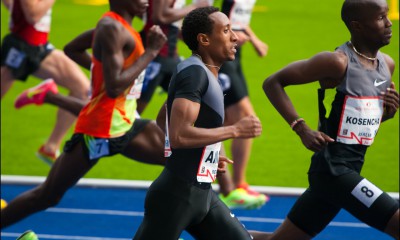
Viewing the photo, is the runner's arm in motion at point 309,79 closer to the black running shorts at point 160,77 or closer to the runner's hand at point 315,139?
the runner's hand at point 315,139

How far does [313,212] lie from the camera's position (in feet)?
21.5

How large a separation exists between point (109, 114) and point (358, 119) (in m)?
1.93

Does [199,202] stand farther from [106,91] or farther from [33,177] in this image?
[33,177]

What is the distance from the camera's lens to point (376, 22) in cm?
642

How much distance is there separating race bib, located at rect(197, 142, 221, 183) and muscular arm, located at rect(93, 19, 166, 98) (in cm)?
148

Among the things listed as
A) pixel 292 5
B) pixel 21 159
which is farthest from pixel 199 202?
pixel 292 5

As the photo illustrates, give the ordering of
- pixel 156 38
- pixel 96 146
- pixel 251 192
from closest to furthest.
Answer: pixel 156 38
pixel 96 146
pixel 251 192

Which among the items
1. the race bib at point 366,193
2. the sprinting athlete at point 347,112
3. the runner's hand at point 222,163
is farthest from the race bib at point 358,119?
the runner's hand at point 222,163

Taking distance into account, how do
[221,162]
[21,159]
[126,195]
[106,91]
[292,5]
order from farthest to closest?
[292,5], [21,159], [126,195], [106,91], [221,162]

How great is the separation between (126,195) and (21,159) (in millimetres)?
1694

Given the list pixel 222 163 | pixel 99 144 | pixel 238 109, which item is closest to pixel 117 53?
pixel 99 144

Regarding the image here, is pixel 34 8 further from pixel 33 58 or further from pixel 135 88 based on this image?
pixel 135 88

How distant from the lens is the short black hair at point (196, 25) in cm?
598

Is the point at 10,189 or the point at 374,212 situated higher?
the point at 374,212
